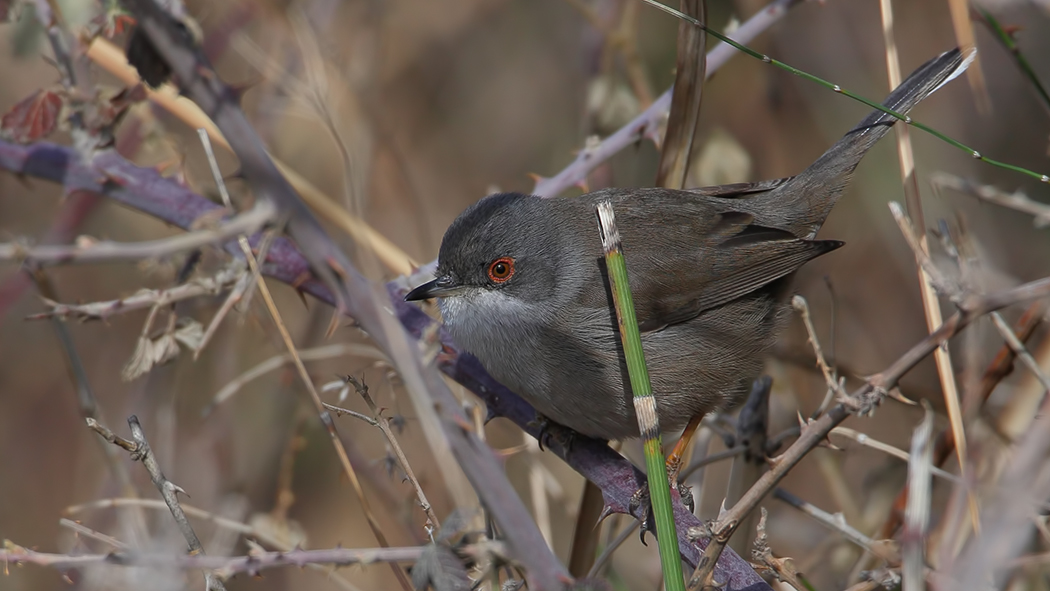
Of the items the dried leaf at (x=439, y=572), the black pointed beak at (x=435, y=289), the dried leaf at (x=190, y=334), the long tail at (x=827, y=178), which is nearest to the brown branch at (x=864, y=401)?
the dried leaf at (x=439, y=572)

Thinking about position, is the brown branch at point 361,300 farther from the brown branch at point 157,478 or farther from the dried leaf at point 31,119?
the dried leaf at point 31,119

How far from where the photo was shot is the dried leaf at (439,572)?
1.60m

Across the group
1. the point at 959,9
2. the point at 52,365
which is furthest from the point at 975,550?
the point at 52,365

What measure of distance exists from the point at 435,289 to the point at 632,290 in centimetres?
77

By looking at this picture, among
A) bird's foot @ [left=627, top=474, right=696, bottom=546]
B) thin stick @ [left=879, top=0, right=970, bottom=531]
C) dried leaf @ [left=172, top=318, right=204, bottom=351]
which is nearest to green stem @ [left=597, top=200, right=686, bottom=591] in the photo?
bird's foot @ [left=627, top=474, right=696, bottom=546]

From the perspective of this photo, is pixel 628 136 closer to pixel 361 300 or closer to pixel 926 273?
pixel 926 273

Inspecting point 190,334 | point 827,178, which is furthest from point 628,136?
point 190,334

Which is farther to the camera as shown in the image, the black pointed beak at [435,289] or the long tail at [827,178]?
the long tail at [827,178]

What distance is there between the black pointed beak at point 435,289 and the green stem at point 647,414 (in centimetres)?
117

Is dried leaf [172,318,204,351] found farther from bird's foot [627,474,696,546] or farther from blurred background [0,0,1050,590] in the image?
bird's foot [627,474,696,546]

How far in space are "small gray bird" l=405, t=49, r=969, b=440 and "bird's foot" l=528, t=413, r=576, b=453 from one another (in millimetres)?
64

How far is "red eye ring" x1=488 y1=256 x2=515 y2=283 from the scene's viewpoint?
347cm

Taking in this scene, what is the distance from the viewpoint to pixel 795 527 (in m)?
4.36

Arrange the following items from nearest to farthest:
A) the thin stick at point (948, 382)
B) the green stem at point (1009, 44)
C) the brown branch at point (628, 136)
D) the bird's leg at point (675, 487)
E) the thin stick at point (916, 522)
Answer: the thin stick at point (916, 522)
the thin stick at point (948, 382)
the bird's leg at point (675, 487)
the green stem at point (1009, 44)
the brown branch at point (628, 136)
